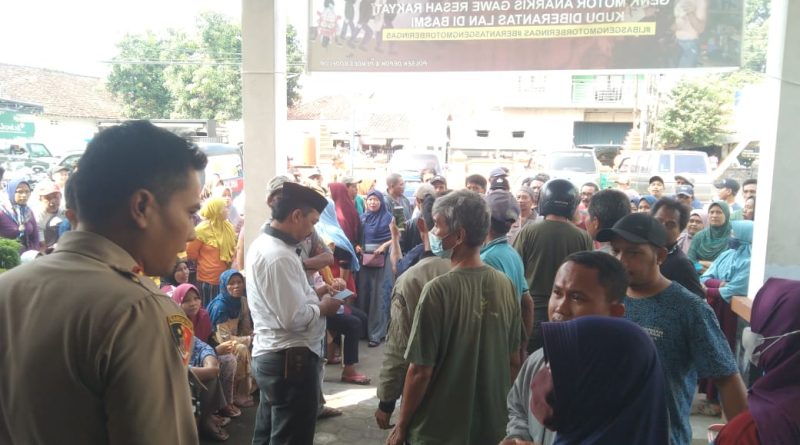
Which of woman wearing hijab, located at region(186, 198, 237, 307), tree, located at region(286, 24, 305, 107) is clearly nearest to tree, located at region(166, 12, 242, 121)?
tree, located at region(286, 24, 305, 107)

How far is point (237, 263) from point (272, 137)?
4.37ft

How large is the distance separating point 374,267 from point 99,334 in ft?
17.9

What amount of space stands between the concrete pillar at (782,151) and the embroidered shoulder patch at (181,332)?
15.6 feet

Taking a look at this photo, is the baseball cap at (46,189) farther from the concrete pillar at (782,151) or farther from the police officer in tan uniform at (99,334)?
the concrete pillar at (782,151)

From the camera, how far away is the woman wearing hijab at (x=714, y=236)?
5.69 m

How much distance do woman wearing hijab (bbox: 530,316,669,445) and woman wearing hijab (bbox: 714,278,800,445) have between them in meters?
0.25

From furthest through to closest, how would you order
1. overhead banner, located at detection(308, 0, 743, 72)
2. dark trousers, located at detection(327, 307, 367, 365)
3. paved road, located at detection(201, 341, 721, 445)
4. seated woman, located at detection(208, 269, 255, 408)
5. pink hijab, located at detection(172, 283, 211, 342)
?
overhead banner, located at detection(308, 0, 743, 72), dark trousers, located at detection(327, 307, 367, 365), seated woman, located at detection(208, 269, 255, 408), pink hijab, located at detection(172, 283, 211, 342), paved road, located at detection(201, 341, 721, 445)

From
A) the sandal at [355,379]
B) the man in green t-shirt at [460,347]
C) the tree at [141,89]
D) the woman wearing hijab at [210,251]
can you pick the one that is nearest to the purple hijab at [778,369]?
the man in green t-shirt at [460,347]

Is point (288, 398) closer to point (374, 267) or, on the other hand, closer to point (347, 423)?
point (347, 423)

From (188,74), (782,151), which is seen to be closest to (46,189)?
(782,151)

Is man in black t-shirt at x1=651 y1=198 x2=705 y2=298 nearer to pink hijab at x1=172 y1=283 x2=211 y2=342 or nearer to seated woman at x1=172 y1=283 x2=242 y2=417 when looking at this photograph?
seated woman at x1=172 y1=283 x2=242 y2=417

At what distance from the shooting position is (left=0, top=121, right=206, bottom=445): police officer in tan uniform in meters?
1.04

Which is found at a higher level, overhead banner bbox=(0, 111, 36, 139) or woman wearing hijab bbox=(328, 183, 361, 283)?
overhead banner bbox=(0, 111, 36, 139)

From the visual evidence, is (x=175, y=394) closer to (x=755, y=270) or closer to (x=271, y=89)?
(x=271, y=89)
